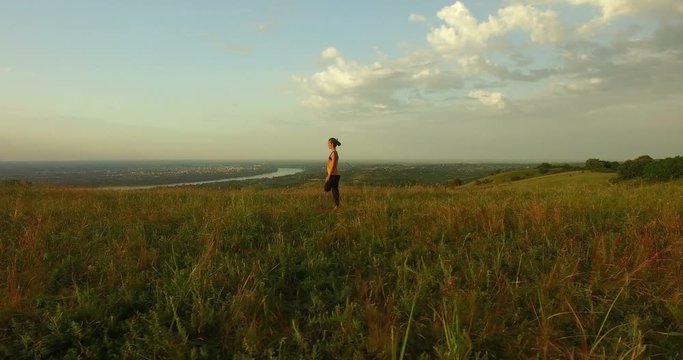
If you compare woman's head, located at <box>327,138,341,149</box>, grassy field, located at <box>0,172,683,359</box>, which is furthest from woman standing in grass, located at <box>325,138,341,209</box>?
grassy field, located at <box>0,172,683,359</box>

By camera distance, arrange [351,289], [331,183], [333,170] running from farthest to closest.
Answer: [333,170], [331,183], [351,289]

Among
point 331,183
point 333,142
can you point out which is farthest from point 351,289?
point 333,142

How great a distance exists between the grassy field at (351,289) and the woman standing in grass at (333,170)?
3340 mm

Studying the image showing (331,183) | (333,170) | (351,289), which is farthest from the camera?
(333,170)

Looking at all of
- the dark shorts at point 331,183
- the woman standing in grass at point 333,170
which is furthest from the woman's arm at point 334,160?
the dark shorts at point 331,183

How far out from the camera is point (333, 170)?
1029 centimetres

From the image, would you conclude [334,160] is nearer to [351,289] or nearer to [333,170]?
[333,170]

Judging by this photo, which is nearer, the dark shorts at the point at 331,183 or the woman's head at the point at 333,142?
the dark shorts at the point at 331,183

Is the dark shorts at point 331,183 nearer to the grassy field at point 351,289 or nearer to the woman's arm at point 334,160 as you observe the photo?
the woman's arm at point 334,160

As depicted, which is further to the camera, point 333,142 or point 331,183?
point 333,142

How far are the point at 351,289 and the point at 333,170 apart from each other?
631 centimetres

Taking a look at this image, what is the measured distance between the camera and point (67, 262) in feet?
16.1

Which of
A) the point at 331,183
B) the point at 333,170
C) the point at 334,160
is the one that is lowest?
the point at 331,183

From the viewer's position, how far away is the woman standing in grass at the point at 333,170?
33.0ft
